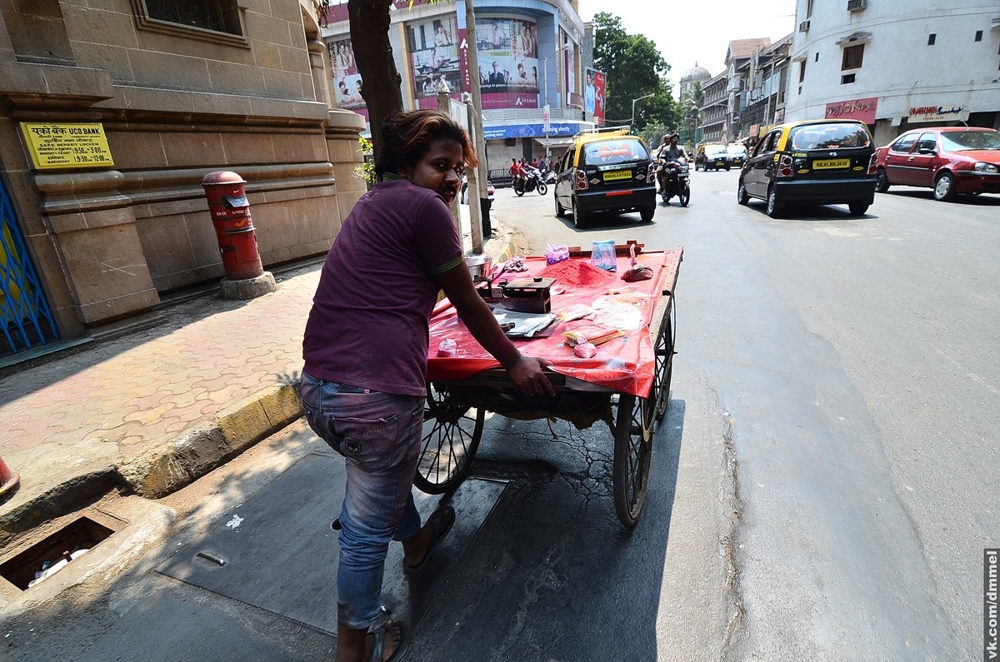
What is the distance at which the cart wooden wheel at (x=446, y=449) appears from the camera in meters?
2.62

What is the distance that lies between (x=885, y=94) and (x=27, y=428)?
3889 centimetres

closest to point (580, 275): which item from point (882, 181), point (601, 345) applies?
point (601, 345)

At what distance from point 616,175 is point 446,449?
8076mm

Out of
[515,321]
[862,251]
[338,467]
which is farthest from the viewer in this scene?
[862,251]

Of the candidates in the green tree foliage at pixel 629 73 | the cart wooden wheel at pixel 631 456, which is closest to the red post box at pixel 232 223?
the cart wooden wheel at pixel 631 456

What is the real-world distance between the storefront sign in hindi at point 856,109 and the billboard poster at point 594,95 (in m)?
20.0

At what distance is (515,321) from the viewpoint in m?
2.38

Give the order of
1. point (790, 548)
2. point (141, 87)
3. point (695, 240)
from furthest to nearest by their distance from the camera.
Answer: point (695, 240), point (141, 87), point (790, 548)

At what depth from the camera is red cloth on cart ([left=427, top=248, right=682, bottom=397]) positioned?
1.85 meters

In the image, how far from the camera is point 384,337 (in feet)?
5.31

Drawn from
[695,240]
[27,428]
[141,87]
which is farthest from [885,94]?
[27,428]

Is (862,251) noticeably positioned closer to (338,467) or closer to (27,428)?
(338,467)

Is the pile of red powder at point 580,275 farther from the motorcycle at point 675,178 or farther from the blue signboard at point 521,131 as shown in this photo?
the blue signboard at point 521,131

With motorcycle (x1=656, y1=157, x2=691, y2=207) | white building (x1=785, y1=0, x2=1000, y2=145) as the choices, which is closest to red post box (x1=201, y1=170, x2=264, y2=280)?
motorcycle (x1=656, y1=157, x2=691, y2=207)
